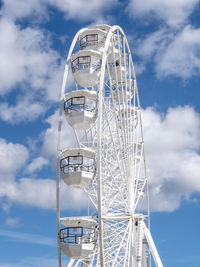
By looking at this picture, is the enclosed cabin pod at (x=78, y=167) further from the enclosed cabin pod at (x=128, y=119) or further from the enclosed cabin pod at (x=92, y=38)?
the enclosed cabin pod at (x=92, y=38)

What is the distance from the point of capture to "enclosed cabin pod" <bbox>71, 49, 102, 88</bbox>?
28.6 metres

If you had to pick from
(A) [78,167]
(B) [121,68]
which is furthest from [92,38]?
(A) [78,167]

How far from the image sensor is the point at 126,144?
2861 cm

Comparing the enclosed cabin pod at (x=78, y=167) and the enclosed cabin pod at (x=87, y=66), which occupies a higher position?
the enclosed cabin pod at (x=87, y=66)

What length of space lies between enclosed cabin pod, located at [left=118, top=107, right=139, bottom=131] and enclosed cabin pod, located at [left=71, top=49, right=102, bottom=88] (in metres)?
2.54

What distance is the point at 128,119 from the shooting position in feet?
99.0

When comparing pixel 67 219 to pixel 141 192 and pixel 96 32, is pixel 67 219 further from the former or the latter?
pixel 96 32

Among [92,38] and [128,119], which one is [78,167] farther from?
[92,38]

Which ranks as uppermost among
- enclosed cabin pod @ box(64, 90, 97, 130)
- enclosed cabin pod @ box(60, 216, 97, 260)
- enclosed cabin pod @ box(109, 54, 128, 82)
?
enclosed cabin pod @ box(109, 54, 128, 82)

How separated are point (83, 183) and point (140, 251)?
5.00m

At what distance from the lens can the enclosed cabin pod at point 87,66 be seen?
28578 millimetres

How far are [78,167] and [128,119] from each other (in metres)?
5.64

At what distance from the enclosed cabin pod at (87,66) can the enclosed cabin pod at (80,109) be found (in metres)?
1.53

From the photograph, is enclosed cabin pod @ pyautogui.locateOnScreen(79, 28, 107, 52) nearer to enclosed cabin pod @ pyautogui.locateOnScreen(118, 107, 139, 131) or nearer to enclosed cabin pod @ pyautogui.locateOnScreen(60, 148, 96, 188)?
enclosed cabin pod @ pyautogui.locateOnScreen(118, 107, 139, 131)
